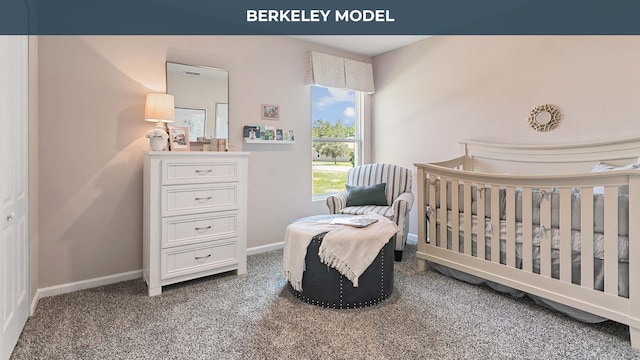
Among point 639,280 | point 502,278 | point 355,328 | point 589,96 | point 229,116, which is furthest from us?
point 229,116

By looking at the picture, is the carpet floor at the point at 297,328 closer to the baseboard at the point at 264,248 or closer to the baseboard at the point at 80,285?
the baseboard at the point at 80,285

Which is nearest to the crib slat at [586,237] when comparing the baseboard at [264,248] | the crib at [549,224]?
the crib at [549,224]

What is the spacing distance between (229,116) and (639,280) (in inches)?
127

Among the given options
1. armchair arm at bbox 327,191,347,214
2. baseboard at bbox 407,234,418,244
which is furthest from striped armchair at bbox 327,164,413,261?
baseboard at bbox 407,234,418,244

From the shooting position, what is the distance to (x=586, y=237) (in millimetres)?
1994

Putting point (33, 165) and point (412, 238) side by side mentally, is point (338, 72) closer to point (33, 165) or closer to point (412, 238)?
point (412, 238)

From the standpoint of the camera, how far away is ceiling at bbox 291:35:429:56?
149 inches

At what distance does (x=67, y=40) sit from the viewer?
254cm

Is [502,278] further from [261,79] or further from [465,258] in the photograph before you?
[261,79]

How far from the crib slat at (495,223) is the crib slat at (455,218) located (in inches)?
11.2

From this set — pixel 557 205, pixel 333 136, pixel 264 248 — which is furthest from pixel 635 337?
pixel 333 136

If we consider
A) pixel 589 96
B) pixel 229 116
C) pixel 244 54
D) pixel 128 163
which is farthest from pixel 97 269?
pixel 589 96
